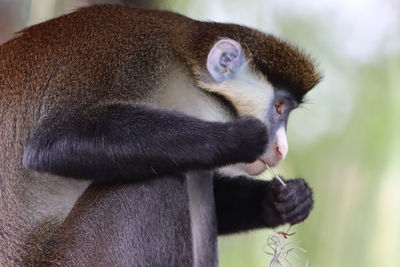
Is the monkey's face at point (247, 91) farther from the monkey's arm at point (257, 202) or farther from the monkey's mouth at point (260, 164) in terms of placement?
the monkey's arm at point (257, 202)

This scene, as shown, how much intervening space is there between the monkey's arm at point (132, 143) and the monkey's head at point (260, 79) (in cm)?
36

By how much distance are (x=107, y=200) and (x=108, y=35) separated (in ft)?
3.10

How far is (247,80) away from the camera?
3.67 m

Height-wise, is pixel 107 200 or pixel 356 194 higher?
pixel 356 194

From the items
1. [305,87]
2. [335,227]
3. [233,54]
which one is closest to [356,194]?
[335,227]

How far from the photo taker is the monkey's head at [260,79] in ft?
11.9

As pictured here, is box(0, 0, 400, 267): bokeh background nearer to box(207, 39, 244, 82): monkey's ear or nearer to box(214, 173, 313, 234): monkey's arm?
box(214, 173, 313, 234): monkey's arm

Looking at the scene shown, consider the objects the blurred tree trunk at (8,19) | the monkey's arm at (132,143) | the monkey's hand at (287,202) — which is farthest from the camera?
the blurred tree trunk at (8,19)

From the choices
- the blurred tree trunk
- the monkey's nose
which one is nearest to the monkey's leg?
the monkey's nose

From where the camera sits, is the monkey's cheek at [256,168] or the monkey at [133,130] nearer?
the monkey at [133,130]

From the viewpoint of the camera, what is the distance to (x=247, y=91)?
3656 mm

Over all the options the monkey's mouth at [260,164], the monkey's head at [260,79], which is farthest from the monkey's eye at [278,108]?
the monkey's mouth at [260,164]

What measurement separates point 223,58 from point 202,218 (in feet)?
3.08

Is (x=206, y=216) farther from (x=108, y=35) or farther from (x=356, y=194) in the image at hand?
(x=356, y=194)
